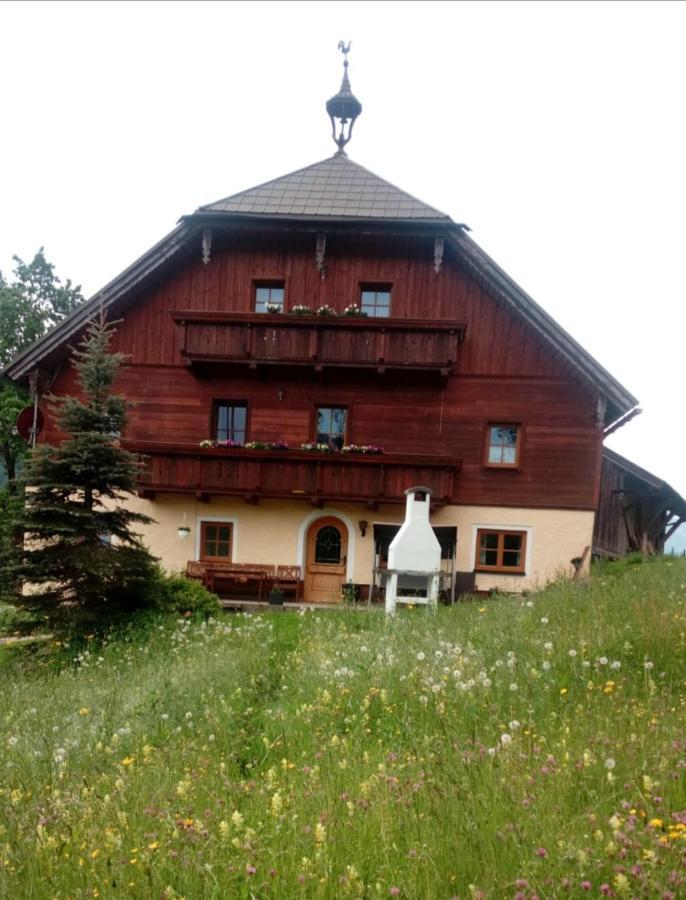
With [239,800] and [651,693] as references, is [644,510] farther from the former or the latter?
[239,800]

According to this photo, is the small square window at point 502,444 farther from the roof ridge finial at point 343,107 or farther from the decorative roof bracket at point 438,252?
the roof ridge finial at point 343,107

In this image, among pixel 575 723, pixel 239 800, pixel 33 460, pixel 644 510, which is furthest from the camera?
pixel 644 510

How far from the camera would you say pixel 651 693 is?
4395 millimetres

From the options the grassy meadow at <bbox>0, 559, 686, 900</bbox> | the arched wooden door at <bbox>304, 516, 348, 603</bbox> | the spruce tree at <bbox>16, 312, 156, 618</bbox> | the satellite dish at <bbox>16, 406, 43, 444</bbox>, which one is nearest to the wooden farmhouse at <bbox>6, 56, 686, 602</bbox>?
the arched wooden door at <bbox>304, 516, 348, 603</bbox>

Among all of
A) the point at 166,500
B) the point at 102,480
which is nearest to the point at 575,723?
the point at 102,480

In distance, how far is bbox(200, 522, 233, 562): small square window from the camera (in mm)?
17953

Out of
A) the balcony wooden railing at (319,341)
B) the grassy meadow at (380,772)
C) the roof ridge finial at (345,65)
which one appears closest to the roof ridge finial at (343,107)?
the roof ridge finial at (345,65)

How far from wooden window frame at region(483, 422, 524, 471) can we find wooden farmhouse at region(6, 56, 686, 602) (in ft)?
0.22

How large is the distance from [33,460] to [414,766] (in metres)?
10.5

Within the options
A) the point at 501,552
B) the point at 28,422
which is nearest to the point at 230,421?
the point at 28,422

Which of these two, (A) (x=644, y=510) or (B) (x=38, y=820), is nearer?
(B) (x=38, y=820)

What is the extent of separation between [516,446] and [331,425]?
5.18 meters

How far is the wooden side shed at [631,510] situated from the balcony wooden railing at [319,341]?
25.7 ft

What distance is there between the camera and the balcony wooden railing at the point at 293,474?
16766mm
